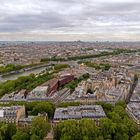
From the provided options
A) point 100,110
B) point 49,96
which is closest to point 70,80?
point 49,96

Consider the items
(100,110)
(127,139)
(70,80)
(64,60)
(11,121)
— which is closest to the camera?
(127,139)

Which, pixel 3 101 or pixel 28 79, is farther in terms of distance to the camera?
pixel 28 79

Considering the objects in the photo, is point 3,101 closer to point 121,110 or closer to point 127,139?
point 121,110

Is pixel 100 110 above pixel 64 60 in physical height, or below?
above

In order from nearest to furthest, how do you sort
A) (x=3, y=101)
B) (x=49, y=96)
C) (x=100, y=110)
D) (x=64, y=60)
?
(x=100, y=110) → (x=3, y=101) → (x=49, y=96) → (x=64, y=60)

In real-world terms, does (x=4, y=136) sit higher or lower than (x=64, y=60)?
higher

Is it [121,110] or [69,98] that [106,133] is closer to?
[121,110]

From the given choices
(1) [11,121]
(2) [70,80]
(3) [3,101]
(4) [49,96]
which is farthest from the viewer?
(2) [70,80]

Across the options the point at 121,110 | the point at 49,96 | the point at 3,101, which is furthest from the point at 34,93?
the point at 121,110

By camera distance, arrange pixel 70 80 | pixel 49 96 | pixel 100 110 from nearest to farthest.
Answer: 1. pixel 100 110
2. pixel 49 96
3. pixel 70 80
